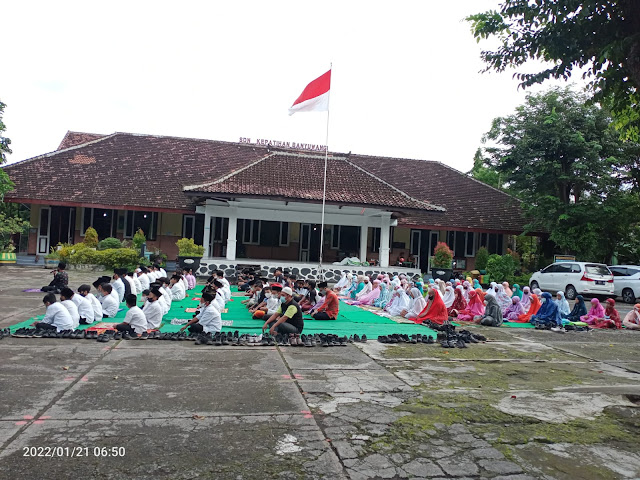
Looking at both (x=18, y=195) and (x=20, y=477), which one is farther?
(x=18, y=195)

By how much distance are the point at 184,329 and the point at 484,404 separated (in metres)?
5.38

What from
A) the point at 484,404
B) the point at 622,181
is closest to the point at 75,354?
the point at 484,404

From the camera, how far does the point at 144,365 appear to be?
654 centimetres

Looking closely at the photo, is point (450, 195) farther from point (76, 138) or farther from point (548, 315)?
point (76, 138)

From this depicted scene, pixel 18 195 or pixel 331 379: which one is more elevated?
pixel 18 195

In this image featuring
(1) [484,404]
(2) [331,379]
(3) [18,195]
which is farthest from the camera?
(3) [18,195]

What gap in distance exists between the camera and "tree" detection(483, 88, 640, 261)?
69.2 ft

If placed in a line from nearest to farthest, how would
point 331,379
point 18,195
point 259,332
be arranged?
point 331,379 → point 259,332 → point 18,195

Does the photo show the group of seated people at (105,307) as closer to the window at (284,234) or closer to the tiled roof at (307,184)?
the tiled roof at (307,184)

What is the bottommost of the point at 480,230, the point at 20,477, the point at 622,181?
the point at 20,477

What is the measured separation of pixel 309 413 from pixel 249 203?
15.7 meters

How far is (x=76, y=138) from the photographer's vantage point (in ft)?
91.0

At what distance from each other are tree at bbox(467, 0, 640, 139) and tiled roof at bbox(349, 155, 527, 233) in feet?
55.6

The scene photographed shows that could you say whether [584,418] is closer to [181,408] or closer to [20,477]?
[181,408]
